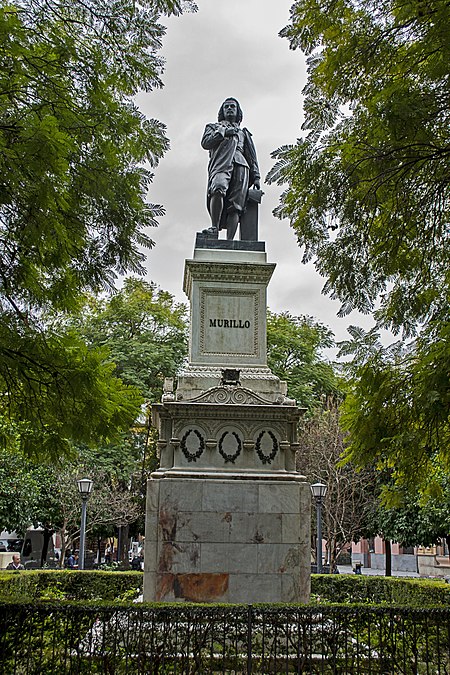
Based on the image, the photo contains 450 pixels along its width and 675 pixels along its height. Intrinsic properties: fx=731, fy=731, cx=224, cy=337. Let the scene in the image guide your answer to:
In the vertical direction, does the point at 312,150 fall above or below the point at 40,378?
above

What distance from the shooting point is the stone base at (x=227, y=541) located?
1008cm

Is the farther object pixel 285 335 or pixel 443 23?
pixel 285 335

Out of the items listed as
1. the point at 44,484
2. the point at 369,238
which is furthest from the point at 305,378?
the point at 369,238

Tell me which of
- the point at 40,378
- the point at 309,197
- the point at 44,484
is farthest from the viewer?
the point at 44,484

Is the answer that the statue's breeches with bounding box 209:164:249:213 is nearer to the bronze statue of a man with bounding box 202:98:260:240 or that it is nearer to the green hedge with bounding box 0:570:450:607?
the bronze statue of a man with bounding box 202:98:260:240

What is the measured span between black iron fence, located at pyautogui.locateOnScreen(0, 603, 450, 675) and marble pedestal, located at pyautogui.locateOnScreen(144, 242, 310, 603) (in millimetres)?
2317

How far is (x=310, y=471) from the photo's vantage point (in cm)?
3039

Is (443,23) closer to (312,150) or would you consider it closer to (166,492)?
(312,150)

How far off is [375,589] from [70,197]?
43.4 ft

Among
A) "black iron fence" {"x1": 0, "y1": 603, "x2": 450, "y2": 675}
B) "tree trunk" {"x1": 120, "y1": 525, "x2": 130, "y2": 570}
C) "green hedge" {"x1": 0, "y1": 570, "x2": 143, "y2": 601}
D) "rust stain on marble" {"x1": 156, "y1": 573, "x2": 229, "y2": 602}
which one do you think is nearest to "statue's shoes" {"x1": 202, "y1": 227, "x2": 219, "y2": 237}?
"rust stain on marble" {"x1": 156, "y1": 573, "x2": 229, "y2": 602}

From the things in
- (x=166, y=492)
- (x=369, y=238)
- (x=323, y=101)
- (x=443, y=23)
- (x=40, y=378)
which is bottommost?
(x=166, y=492)

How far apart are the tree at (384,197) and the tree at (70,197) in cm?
179

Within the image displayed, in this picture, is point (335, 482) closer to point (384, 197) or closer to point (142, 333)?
point (142, 333)

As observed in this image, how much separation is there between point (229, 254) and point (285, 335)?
21459 millimetres
